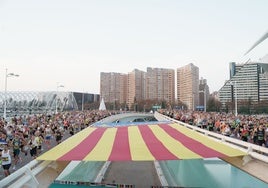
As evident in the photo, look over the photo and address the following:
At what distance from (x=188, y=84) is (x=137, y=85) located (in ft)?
96.4

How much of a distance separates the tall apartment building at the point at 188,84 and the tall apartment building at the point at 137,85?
19.0m

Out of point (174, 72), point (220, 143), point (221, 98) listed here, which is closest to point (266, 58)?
point (220, 143)

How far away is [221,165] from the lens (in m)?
12.5

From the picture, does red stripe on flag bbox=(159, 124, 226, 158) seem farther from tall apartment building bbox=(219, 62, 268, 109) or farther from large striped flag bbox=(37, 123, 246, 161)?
tall apartment building bbox=(219, 62, 268, 109)

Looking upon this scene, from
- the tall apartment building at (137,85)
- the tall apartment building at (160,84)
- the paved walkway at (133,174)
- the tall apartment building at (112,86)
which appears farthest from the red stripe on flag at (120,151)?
the tall apartment building at (112,86)

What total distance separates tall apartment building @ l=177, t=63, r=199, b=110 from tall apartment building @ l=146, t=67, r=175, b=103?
968 cm

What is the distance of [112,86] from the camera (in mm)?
163875

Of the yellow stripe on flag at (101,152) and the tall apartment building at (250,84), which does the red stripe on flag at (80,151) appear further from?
the tall apartment building at (250,84)

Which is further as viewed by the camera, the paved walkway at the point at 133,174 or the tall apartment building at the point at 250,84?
the tall apartment building at the point at 250,84

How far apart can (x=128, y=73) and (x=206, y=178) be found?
156m

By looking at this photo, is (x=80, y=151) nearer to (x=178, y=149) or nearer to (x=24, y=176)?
(x=24, y=176)

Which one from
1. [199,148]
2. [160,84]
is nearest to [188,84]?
[160,84]

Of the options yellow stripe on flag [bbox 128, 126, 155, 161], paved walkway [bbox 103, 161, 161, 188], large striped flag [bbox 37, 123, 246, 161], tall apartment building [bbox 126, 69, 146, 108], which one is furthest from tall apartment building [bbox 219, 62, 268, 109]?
yellow stripe on flag [bbox 128, 126, 155, 161]

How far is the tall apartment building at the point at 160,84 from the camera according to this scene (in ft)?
513
